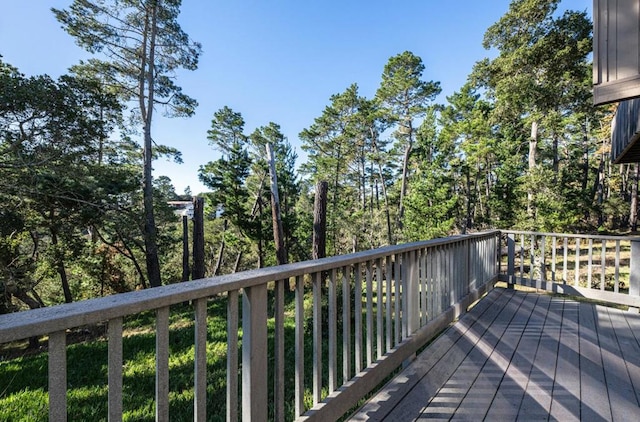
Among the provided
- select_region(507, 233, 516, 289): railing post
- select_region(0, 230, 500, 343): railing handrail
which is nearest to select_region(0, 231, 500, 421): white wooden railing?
select_region(0, 230, 500, 343): railing handrail

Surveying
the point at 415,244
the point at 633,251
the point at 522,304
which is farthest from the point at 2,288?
the point at 633,251

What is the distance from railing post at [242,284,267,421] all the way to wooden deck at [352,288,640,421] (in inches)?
29.8

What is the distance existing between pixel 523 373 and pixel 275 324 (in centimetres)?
191

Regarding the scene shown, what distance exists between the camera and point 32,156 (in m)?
7.25

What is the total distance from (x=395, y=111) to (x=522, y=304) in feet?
56.8

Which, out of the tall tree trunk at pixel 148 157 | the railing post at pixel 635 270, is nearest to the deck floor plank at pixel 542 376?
the railing post at pixel 635 270

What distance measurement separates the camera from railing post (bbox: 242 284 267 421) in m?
1.24

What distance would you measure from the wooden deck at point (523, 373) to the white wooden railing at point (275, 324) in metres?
0.17

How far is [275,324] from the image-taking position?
1.40m

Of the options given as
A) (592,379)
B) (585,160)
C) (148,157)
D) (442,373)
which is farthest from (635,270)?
(585,160)

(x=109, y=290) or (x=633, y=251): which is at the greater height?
(x=633, y=251)

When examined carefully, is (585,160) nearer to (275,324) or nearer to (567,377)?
(567,377)

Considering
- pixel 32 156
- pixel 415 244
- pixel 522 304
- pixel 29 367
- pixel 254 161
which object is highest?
pixel 254 161

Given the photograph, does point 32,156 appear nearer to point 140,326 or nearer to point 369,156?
point 140,326
